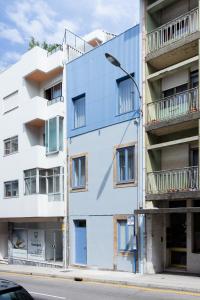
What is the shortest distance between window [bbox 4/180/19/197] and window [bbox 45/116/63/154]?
4152 millimetres

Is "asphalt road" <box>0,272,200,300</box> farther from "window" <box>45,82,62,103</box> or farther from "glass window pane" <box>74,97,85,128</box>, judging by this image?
"window" <box>45,82,62,103</box>

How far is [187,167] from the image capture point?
60.9 ft

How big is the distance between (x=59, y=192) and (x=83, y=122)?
4190 millimetres

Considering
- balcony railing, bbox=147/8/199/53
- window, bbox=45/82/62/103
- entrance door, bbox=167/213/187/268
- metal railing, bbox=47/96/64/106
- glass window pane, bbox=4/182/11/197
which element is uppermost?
balcony railing, bbox=147/8/199/53

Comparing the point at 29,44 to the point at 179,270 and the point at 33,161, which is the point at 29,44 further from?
the point at 179,270

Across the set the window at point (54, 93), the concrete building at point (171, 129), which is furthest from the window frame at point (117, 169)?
the window at point (54, 93)

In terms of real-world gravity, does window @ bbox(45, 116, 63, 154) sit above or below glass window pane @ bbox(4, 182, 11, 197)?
above

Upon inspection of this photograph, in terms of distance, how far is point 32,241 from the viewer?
2953cm

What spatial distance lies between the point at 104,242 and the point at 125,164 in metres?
4.02

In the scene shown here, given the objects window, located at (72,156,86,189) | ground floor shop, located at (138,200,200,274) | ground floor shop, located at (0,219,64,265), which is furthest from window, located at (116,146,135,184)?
ground floor shop, located at (0,219,64,265)

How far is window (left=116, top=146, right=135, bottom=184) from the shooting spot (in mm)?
21188

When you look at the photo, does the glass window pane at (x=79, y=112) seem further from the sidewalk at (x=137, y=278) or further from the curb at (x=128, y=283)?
the curb at (x=128, y=283)

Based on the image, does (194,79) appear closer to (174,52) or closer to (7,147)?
(174,52)

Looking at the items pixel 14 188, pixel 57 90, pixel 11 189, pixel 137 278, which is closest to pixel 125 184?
pixel 137 278
